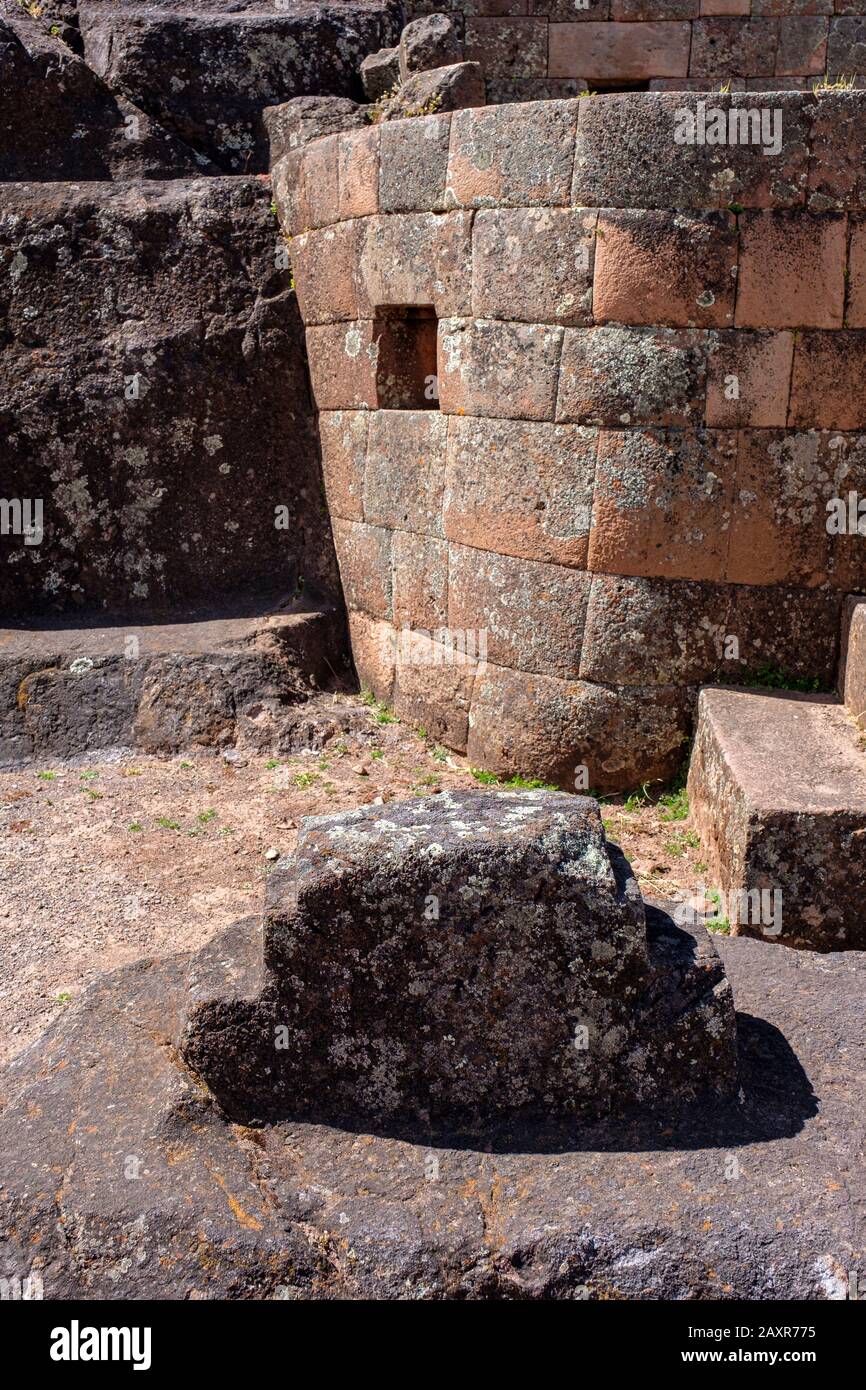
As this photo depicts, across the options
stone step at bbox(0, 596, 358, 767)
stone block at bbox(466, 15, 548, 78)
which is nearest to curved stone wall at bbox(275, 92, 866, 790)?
stone step at bbox(0, 596, 358, 767)

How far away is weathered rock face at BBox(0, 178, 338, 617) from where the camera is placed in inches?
254

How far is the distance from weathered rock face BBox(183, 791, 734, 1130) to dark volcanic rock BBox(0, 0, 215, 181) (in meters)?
5.95

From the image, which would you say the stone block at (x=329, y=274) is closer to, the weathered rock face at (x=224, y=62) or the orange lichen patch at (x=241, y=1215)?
the weathered rock face at (x=224, y=62)

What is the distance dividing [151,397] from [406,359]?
4.72 feet

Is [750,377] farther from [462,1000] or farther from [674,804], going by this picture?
[462,1000]

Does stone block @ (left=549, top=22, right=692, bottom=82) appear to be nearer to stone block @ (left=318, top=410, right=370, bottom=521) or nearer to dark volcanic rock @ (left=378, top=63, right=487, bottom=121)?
dark volcanic rock @ (left=378, top=63, right=487, bottom=121)

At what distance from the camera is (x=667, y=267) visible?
4.90 meters

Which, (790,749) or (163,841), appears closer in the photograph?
(790,749)

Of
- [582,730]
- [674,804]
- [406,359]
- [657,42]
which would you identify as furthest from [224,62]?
[674,804]

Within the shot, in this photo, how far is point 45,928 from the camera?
14.9 ft

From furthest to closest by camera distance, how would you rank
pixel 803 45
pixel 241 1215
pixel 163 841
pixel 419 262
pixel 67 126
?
pixel 803 45
pixel 67 126
pixel 419 262
pixel 163 841
pixel 241 1215

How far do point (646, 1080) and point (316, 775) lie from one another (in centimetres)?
338

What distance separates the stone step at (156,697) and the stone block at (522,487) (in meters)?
1.28

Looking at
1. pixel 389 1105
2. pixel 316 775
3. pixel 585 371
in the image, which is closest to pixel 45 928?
pixel 316 775
